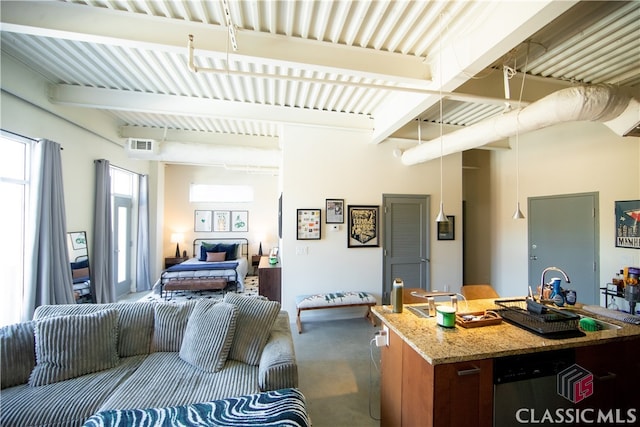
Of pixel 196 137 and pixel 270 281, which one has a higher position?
pixel 196 137

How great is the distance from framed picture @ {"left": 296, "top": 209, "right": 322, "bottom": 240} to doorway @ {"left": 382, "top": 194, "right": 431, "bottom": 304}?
3.73 feet

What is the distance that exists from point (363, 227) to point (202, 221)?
491 centimetres

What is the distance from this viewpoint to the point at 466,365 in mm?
1339

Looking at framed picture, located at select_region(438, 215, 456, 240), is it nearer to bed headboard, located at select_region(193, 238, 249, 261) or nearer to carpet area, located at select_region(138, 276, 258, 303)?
carpet area, located at select_region(138, 276, 258, 303)

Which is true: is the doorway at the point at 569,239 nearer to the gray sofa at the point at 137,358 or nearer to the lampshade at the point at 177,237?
the gray sofa at the point at 137,358

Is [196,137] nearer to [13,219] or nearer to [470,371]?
[13,219]

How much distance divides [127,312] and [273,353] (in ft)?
4.35

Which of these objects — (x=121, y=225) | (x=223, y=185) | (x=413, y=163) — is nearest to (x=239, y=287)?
(x=121, y=225)

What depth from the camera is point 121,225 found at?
5156 mm

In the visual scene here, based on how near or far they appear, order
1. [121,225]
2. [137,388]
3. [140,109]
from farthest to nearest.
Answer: [121,225] → [140,109] → [137,388]

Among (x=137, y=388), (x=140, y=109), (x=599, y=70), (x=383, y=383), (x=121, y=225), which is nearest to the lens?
(x=137, y=388)

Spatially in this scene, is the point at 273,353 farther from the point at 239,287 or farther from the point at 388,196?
the point at 239,287

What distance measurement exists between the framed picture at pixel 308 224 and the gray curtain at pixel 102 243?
3.14m

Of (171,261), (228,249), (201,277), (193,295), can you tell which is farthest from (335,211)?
(171,261)
